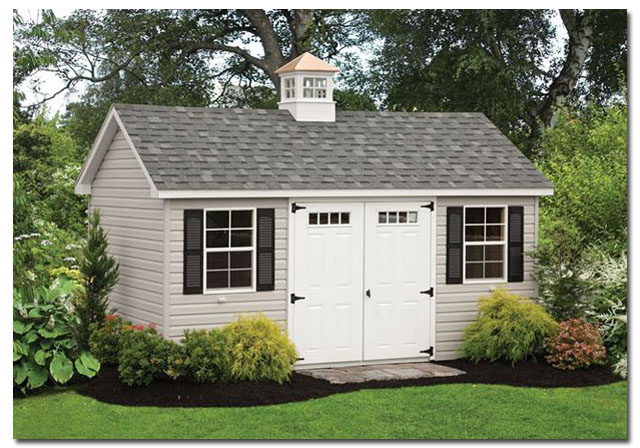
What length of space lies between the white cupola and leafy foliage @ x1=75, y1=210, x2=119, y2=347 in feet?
10.9

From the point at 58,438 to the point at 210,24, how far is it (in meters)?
16.0

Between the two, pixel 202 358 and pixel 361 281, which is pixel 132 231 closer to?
pixel 202 358

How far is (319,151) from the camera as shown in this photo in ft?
47.0

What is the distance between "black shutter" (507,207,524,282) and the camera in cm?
1457

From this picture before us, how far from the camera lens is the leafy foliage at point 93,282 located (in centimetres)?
1345

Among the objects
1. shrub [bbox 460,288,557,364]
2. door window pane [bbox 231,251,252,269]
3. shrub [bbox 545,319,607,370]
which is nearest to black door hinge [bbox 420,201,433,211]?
shrub [bbox 460,288,557,364]

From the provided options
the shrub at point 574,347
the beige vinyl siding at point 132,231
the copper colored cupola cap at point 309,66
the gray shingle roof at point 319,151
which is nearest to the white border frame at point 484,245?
the gray shingle roof at point 319,151

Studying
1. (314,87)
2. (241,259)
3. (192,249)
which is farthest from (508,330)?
(314,87)

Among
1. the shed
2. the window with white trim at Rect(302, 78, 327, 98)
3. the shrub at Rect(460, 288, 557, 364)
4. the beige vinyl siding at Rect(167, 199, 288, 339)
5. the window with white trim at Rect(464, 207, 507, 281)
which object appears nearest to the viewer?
the beige vinyl siding at Rect(167, 199, 288, 339)

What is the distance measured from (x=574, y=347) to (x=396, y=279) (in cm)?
245

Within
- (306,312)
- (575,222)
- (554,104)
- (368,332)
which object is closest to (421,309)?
(368,332)

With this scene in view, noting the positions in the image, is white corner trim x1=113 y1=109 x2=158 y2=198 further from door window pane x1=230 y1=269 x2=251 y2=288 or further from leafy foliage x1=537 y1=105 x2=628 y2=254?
leafy foliage x1=537 y1=105 x2=628 y2=254

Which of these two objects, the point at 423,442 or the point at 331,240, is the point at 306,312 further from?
the point at 423,442

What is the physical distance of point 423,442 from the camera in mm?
10836
